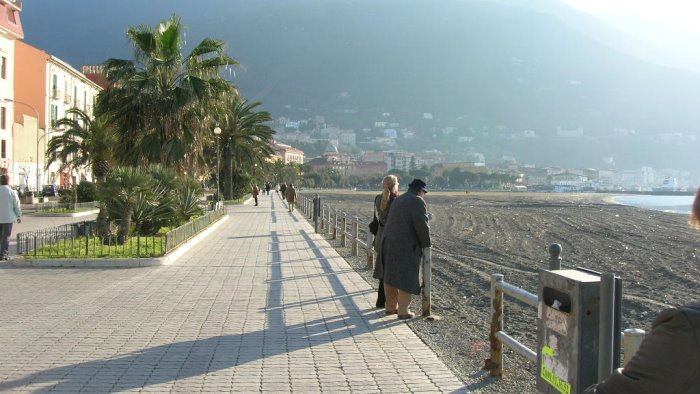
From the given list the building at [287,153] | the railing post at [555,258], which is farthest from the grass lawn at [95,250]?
the building at [287,153]

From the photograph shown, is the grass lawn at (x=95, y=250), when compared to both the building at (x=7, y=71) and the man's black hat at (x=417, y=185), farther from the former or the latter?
the building at (x=7, y=71)

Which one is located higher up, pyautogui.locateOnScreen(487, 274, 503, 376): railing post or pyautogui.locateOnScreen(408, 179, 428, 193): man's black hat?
pyautogui.locateOnScreen(408, 179, 428, 193): man's black hat

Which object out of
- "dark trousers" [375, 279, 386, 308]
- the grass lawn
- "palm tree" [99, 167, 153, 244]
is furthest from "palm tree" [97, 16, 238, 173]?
"dark trousers" [375, 279, 386, 308]

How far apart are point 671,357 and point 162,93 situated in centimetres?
2167

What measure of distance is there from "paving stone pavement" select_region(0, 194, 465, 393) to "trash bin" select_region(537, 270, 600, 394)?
1.84 metres

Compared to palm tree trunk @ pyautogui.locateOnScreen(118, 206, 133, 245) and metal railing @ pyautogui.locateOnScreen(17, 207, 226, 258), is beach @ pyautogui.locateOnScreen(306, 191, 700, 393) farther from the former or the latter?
palm tree trunk @ pyautogui.locateOnScreen(118, 206, 133, 245)

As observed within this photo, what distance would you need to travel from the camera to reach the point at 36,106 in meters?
53.2

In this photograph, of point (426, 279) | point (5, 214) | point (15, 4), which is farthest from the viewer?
point (15, 4)

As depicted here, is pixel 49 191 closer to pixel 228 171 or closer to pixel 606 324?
pixel 228 171

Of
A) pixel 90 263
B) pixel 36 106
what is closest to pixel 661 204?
pixel 36 106

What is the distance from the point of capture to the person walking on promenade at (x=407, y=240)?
24.3ft

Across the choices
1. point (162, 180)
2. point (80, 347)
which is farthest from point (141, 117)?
point (80, 347)

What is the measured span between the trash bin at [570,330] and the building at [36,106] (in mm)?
48300

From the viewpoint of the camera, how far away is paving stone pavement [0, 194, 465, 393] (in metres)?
5.24
